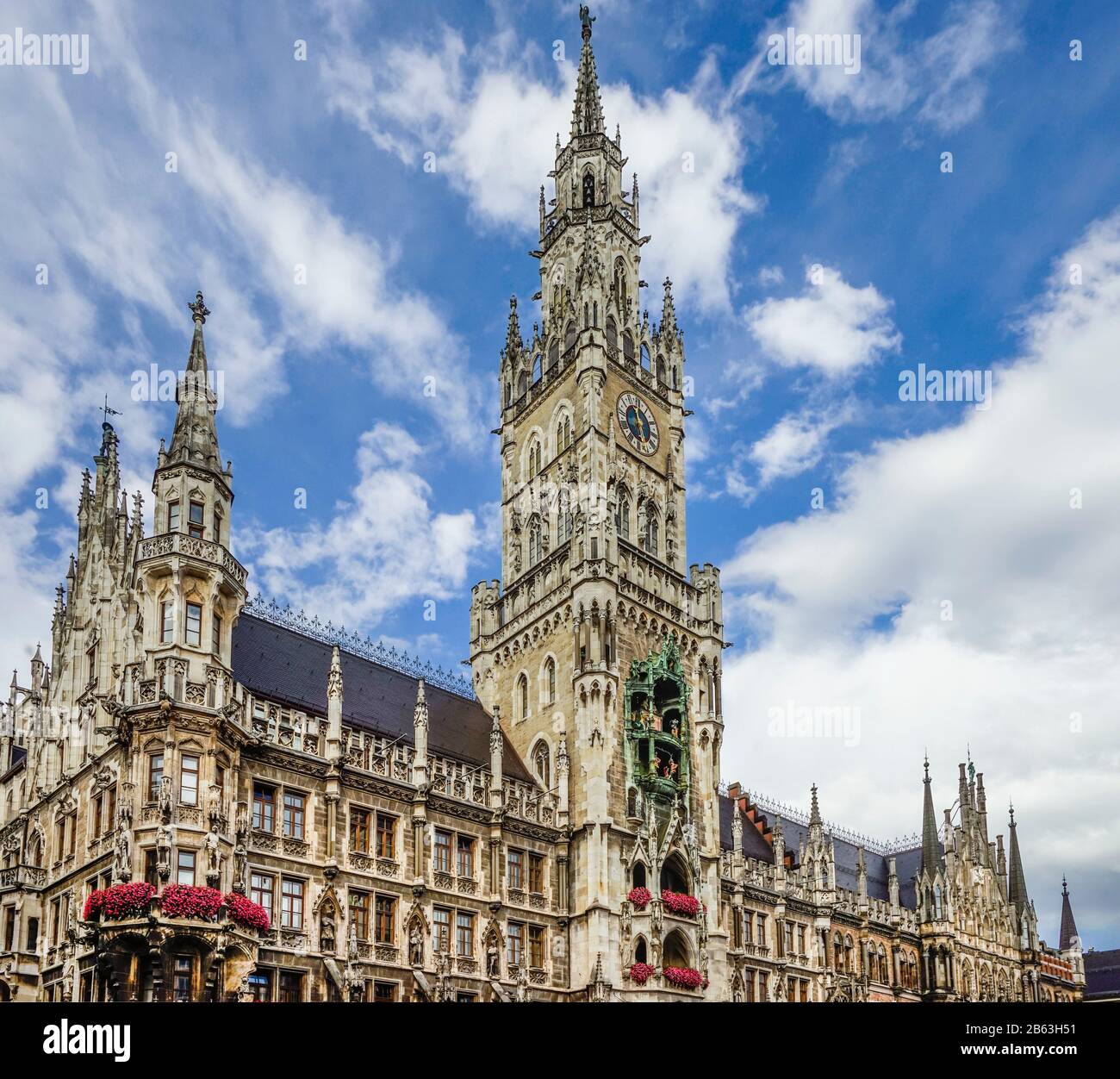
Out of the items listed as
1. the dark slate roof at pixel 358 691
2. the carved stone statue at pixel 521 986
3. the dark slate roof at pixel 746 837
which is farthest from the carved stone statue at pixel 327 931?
the dark slate roof at pixel 746 837

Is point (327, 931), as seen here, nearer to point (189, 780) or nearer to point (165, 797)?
point (189, 780)

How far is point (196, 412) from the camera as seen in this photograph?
154 ft

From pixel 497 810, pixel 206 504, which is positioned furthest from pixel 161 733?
pixel 497 810

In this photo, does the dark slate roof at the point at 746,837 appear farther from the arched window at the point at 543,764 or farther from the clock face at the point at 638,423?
the clock face at the point at 638,423

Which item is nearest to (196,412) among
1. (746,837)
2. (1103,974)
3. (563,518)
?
(563,518)

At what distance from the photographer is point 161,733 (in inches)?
1593

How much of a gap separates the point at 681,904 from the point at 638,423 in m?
24.6

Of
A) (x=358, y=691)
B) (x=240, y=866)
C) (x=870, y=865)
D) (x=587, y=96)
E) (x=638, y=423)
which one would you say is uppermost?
(x=587, y=96)

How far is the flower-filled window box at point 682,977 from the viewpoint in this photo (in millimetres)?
52656

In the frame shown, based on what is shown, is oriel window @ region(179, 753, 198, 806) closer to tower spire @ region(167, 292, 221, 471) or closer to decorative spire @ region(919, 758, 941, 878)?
tower spire @ region(167, 292, 221, 471)
